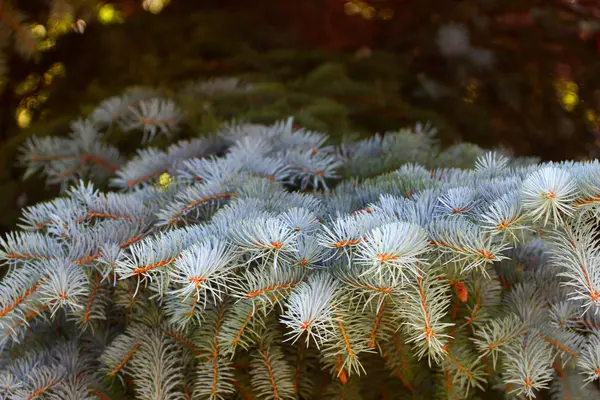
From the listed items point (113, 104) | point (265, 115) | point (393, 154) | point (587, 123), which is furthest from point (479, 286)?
point (587, 123)

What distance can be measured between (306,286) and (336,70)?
1.08 meters

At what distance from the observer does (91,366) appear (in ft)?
2.42

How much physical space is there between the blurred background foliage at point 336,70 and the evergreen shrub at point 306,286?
526 mm

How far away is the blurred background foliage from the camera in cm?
135

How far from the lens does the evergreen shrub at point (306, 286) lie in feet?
1.84

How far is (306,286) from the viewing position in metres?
0.56

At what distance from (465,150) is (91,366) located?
30.3 inches

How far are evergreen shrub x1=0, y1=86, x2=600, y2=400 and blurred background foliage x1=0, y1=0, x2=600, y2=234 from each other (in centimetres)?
53

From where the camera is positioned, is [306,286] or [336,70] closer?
[306,286]

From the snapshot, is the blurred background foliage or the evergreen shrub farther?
the blurred background foliage

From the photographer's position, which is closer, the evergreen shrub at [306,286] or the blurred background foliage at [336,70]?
the evergreen shrub at [306,286]

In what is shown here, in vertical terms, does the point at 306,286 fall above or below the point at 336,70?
above

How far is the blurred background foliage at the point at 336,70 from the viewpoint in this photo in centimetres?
135

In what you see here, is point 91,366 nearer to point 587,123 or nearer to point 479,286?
point 479,286
